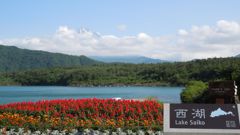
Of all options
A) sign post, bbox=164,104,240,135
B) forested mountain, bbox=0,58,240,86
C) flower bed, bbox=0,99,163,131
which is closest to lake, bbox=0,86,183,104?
forested mountain, bbox=0,58,240,86

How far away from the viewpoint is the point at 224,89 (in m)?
22.0

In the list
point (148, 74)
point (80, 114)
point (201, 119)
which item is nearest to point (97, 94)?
point (148, 74)

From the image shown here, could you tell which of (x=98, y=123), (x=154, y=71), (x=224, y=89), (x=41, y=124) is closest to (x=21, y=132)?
(x=41, y=124)

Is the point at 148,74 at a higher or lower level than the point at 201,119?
lower

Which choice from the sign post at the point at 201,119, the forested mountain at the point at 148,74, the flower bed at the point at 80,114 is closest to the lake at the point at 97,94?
the forested mountain at the point at 148,74

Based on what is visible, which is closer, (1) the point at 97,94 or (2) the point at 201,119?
(2) the point at 201,119

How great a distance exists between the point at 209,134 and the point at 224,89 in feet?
34.5

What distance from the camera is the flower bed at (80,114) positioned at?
53.9 feet

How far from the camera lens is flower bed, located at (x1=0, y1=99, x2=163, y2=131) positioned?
53.9 ft

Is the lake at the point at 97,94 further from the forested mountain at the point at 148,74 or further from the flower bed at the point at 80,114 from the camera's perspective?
the flower bed at the point at 80,114

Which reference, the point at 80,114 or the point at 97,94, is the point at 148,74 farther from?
the point at 80,114

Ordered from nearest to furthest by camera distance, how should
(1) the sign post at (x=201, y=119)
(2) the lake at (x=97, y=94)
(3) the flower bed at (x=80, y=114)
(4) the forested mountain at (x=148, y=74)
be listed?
(1) the sign post at (x=201, y=119)
(3) the flower bed at (x=80, y=114)
(2) the lake at (x=97, y=94)
(4) the forested mountain at (x=148, y=74)

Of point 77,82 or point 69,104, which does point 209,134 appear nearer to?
point 69,104

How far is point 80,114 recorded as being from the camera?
1875 centimetres
